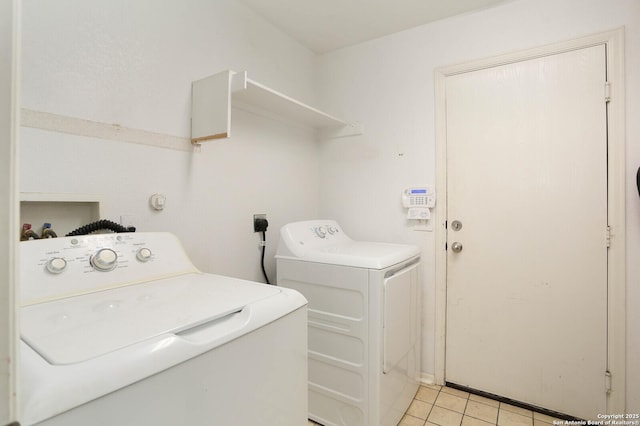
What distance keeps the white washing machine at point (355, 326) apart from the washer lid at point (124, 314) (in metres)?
0.62

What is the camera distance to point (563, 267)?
1751mm

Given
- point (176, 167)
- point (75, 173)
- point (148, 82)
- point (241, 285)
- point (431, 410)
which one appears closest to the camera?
point (241, 285)

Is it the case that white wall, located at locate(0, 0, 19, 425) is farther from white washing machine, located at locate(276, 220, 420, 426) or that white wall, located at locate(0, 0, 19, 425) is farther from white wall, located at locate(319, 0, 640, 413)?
white wall, located at locate(319, 0, 640, 413)

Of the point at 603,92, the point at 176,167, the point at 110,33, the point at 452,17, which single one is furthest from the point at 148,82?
the point at 603,92

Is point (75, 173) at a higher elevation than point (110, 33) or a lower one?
lower

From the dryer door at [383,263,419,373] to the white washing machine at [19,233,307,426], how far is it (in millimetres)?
640

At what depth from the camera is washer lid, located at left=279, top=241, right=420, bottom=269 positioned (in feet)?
5.04

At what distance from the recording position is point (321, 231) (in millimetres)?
2062

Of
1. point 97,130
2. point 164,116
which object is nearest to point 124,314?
point 97,130

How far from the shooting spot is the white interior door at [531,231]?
1682 millimetres

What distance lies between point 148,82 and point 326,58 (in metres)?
1.56

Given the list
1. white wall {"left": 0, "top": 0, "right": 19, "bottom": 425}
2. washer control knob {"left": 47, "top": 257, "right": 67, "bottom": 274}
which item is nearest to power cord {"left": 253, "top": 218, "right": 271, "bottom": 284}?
washer control knob {"left": 47, "top": 257, "right": 67, "bottom": 274}

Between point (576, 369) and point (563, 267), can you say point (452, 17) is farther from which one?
point (576, 369)

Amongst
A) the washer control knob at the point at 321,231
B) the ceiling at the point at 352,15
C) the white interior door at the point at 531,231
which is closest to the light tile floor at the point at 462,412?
the white interior door at the point at 531,231
